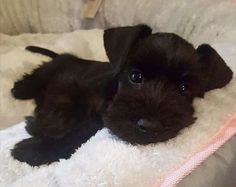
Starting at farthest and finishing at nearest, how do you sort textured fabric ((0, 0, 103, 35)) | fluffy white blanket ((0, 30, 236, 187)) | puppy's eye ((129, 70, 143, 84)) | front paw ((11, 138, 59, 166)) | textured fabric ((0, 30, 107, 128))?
textured fabric ((0, 0, 103, 35))
textured fabric ((0, 30, 107, 128))
front paw ((11, 138, 59, 166))
puppy's eye ((129, 70, 143, 84))
fluffy white blanket ((0, 30, 236, 187))

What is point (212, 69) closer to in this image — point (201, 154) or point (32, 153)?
point (201, 154)

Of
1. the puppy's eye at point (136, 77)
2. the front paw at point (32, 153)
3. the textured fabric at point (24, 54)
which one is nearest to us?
the puppy's eye at point (136, 77)

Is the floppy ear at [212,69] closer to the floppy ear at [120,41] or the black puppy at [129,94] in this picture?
the black puppy at [129,94]

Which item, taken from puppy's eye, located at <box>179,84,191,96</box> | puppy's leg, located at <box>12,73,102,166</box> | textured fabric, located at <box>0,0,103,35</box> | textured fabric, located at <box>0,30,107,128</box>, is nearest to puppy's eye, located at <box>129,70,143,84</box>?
puppy's eye, located at <box>179,84,191,96</box>

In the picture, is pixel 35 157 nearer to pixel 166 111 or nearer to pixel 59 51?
pixel 166 111

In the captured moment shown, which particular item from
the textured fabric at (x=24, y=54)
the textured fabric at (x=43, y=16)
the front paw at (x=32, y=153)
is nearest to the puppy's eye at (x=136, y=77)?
the front paw at (x=32, y=153)

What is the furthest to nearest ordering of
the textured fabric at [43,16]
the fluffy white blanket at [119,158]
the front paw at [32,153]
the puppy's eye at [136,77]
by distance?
the textured fabric at [43,16]
the front paw at [32,153]
the puppy's eye at [136,77]
the fluffy white blanket at [119,158]

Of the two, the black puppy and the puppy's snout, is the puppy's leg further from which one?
the puppy's snout
